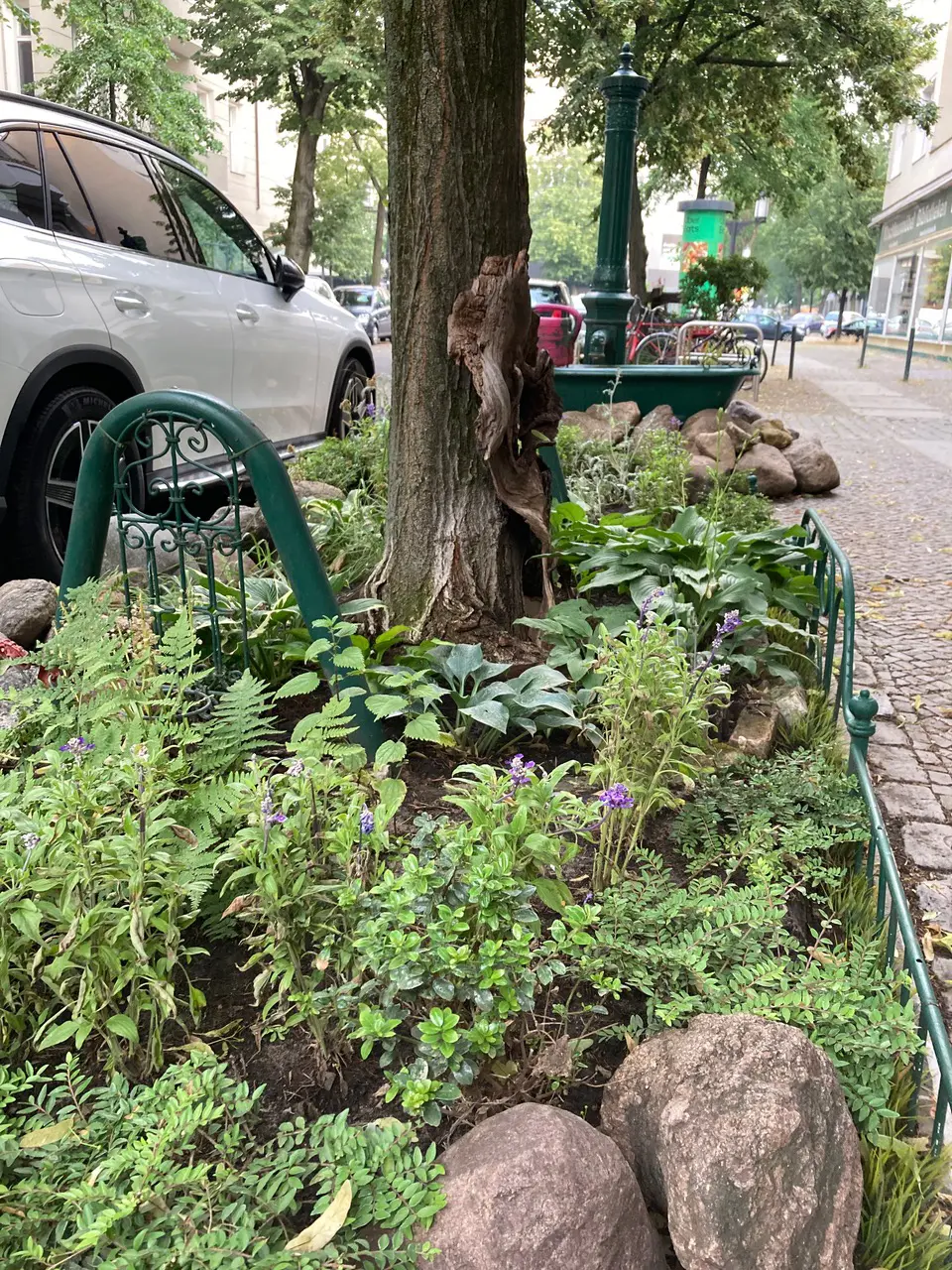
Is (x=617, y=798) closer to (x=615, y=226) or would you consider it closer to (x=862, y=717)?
(x=862, y=717)

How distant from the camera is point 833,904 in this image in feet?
9.11

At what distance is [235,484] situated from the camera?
10.2 ft

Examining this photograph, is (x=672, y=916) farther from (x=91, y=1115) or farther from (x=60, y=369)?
(x=60, y=369)

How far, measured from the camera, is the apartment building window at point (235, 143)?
116 ft

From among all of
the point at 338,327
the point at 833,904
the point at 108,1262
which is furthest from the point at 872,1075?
the point at 338,327

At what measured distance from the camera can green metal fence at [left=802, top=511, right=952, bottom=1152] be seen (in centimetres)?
197

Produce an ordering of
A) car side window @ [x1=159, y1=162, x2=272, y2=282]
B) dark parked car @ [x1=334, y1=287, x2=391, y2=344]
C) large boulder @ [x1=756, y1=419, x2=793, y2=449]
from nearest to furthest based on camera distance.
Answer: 1. car side window @ [x1=159, y1=162, x2=272, y2=282]
2. large boulder @ [x1=756, y1=419, x2=793, y2=449]
3. dark parked car @ [x1=334, y1=287, x2=391, y2=344]

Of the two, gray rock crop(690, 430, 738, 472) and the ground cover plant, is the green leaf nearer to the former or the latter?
the ground cover plant

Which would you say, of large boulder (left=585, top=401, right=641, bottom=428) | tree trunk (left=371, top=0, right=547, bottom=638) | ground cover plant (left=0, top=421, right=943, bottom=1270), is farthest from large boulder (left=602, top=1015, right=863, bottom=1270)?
large boulder (left=585, top=401, right=641, bottom=428)

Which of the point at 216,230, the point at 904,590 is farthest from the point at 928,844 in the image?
the point at 216,230

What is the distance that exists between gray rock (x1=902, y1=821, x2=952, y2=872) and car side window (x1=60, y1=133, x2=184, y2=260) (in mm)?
4575

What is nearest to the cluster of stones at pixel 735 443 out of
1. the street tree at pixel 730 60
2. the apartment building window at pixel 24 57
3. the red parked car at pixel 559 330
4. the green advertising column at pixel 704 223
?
the red parked car at pixel 559 330

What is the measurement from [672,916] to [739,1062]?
0.46m

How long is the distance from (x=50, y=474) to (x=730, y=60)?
16.6 meters
